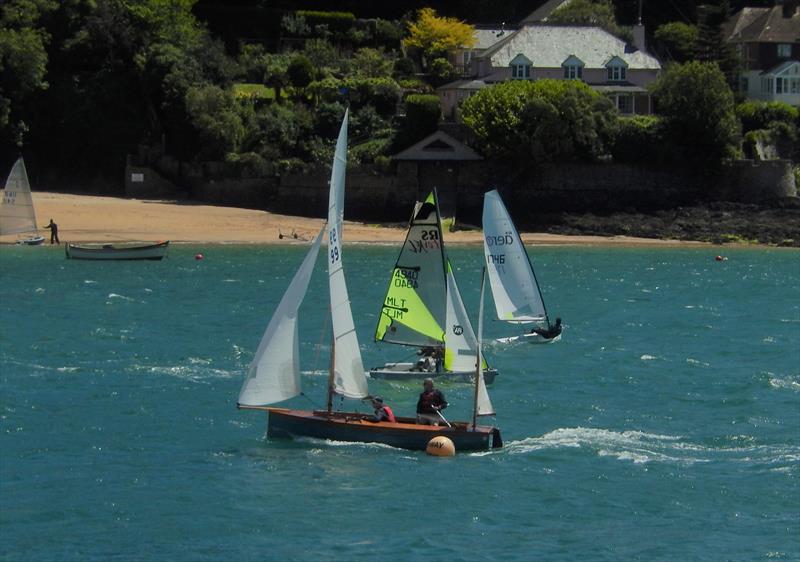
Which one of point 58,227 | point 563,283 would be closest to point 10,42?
point 58,227

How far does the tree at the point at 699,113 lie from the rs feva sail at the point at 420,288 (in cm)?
4937

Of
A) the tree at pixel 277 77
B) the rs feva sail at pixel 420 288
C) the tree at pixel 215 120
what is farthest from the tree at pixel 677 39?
the rs feva sail at pixel 420 288

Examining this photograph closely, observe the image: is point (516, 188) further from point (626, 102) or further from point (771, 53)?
point (771, 53)

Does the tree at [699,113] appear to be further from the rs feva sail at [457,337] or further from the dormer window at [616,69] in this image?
the rs feva sail at [457,337]

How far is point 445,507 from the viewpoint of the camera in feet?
108

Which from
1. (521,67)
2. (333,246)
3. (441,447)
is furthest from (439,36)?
(441,447)

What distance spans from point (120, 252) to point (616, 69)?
3612cm

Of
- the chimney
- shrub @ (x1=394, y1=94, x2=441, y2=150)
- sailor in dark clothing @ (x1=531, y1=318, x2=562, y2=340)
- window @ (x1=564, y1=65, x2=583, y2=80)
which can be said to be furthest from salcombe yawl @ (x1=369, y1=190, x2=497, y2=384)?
the chimney

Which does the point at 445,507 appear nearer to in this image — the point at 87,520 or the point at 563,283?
the point at 87,520

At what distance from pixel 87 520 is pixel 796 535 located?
562 inches

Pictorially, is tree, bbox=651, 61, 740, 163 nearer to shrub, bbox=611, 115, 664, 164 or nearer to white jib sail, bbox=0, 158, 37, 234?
shrub, bbox=611, 115, 664, 164

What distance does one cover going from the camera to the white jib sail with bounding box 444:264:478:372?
4259 centimetres

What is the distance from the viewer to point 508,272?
184ft

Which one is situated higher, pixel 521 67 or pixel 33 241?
pixel 521 67
